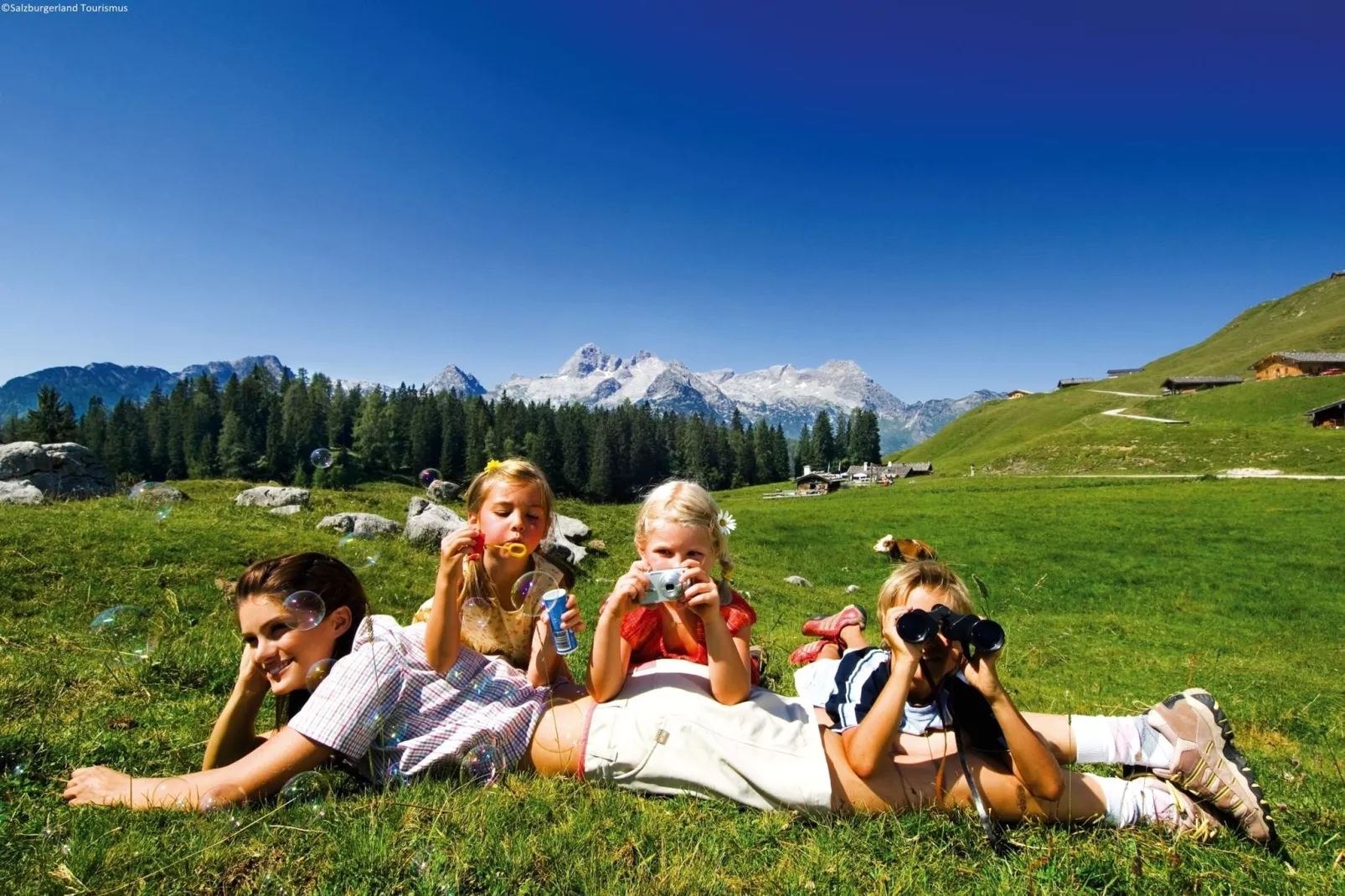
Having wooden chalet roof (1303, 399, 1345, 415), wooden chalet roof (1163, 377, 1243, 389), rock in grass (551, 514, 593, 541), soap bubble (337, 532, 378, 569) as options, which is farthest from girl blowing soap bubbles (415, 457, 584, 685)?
wooden chalet roof (1163, 377, 1243, 389)

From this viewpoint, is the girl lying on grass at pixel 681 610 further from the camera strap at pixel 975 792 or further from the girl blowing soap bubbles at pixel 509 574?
the camera strap at pixel 975 792

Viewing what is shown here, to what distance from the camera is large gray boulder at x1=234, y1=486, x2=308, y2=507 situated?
18.8 m

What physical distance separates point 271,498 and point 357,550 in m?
8.22

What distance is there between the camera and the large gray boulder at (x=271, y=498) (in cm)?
1875

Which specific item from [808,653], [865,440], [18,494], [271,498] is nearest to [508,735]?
[808,653]

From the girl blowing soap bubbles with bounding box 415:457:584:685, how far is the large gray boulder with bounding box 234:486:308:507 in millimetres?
17041

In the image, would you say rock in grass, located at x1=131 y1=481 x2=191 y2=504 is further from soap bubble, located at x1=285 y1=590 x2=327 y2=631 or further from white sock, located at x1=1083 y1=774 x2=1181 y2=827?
white sock, located at x1=1083 y1=774 x2=1181 y2=827

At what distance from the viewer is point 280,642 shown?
161 inches

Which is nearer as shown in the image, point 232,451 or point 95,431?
point 232,451

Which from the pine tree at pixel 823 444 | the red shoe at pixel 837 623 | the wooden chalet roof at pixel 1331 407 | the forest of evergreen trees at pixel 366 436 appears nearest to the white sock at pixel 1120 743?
the red shoe at pixel 837 623

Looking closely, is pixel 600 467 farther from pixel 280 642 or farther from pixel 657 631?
pixel 280 642

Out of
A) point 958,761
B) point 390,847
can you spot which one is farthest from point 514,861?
point 958,761

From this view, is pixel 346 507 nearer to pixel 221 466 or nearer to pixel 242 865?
pixel 242 865

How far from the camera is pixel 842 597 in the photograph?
2252 cm
